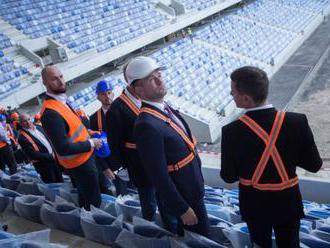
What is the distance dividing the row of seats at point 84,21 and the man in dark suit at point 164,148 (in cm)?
1068

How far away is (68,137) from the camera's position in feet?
9.20

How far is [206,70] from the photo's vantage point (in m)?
13.2

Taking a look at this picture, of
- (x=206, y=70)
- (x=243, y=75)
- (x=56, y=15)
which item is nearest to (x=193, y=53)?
(x=206, y=70)

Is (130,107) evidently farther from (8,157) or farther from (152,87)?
(8,157)

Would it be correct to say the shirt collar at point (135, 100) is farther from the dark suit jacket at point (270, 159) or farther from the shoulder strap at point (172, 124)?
the dark suit jacket at point (270, 159)

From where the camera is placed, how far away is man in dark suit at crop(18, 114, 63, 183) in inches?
162

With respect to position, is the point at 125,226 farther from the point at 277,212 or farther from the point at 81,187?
→ the point at 277,212

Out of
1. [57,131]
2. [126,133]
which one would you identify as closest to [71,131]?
[57,131]

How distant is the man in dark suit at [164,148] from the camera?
188 cm

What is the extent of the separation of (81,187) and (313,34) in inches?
763

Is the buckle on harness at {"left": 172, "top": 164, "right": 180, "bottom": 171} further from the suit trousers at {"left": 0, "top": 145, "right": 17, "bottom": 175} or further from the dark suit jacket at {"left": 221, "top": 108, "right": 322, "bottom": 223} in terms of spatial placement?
the suit trousers at {"left": 0, "top": 145, "right": 17, "bottom": 175}

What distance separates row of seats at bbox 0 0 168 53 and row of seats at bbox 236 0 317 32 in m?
6.91

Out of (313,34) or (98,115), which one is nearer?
(98,115)

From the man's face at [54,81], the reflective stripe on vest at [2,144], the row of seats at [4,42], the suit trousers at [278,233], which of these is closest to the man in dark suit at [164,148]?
the suit trousers at [278,233]
